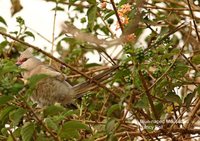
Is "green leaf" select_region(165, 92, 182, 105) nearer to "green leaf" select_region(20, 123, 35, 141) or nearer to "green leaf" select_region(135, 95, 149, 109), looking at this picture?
"green leaf" select_region(135, 95, 149, 109)

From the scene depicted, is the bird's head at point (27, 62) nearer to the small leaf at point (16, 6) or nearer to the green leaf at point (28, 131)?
the small leaf at point (16, 6)

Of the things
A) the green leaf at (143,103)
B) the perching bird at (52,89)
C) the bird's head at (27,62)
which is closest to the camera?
the green leaf at (143,103)

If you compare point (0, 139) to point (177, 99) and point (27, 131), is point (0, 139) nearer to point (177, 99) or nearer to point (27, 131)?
point (27, 131)

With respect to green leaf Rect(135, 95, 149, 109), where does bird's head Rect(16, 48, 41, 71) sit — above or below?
above

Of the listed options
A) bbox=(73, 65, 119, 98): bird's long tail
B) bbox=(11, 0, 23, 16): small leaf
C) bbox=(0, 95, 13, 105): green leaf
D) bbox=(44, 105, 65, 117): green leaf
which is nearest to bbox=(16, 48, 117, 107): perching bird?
bbox=(73, 65, 119, 98): bird's long tail

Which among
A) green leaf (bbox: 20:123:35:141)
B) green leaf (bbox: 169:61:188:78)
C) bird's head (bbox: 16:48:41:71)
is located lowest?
green leaf (bbox: 20:123:35:141)

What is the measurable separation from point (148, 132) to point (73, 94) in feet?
1.58

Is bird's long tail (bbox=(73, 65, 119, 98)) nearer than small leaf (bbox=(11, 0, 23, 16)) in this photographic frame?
Yes

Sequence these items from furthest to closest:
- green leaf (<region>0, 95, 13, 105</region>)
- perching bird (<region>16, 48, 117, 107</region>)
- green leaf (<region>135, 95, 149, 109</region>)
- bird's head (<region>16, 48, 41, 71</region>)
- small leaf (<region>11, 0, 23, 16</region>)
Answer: small leaf (<region>11, 0, 23, 16</region>), bird's head (<region>16, 48, 41, 71</region>), perching bird (<region>16, 48, 117, 107</region>), green leaf (<region>135, 95, 149, 109</region>), green leaf (<region>0, 95, 13, 105</region>)

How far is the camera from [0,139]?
1772mm

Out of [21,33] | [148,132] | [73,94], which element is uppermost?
[21,33]

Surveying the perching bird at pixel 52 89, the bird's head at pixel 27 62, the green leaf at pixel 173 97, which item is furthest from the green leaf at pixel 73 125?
the bird's head at pixel 27 62

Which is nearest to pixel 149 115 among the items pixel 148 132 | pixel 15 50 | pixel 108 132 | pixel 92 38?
pixel 148 132

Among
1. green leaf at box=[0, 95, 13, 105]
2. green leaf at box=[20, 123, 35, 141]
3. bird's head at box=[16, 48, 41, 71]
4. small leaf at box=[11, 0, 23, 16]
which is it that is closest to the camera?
green leaf at box=[0, 95, 13, 105]
